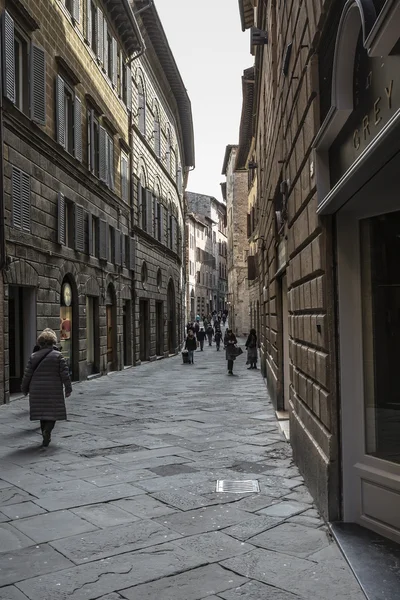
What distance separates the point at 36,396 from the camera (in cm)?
838

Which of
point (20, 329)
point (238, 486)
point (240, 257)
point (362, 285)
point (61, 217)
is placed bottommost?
point (238, 486)

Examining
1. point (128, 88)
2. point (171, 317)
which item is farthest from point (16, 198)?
point (171, 317)

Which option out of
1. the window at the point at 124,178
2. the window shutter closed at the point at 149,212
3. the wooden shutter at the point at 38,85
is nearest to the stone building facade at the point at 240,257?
the window shutter closed at the point at 149,212

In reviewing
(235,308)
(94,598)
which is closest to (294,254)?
(94,598)

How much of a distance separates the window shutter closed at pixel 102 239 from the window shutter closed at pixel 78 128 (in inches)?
103

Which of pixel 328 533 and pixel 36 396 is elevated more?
pixel 36 396

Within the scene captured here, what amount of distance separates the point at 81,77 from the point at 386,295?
15476 millimetres

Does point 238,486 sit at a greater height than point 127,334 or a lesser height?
lesser

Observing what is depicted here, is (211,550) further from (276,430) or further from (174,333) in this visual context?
(174,333)

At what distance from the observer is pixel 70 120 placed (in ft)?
57.8

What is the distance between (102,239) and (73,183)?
2906mm

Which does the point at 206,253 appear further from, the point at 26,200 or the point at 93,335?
the point at 26,200

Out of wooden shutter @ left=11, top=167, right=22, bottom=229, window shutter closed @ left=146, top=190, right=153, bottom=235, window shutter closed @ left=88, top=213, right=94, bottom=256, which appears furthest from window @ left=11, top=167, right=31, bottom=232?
window shutter closed @ left=146, top=190, right=153, bottom=235

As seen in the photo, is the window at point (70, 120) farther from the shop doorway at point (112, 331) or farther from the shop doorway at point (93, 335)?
the shop doorway at point (112, 331)
